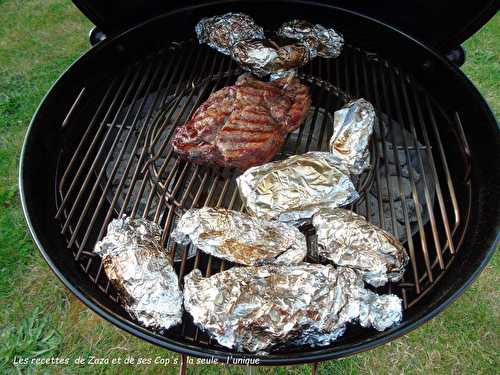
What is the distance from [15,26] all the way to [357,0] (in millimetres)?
3398

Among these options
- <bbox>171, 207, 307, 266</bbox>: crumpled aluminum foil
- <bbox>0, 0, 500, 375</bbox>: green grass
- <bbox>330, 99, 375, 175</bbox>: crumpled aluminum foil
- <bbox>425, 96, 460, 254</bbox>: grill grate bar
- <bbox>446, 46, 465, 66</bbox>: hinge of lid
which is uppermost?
<bbox>446, 46, 465, 66</bbox>: hinge of lid

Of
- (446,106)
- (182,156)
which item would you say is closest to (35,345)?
(182,156)

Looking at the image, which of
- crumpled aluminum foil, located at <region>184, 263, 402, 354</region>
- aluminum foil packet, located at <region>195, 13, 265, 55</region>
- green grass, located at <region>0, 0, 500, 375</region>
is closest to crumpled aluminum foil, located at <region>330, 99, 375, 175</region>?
crumpled aluminum foil, located at <region>184, 263, 402, 354</region>

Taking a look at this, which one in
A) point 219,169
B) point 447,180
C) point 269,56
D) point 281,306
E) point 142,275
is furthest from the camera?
point 269,56

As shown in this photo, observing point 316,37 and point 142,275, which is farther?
point 316,37

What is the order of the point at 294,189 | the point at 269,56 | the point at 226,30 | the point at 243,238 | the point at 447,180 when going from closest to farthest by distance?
the point at 243,238 → the point at 294,189 → the point at 447,180 → the point at 269,56 → the point at 226,30

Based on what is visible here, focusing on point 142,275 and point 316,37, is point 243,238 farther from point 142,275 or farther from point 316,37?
point 316,37

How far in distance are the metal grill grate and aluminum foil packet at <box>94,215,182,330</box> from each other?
10 centimetres

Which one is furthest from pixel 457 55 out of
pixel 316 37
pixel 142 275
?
pixel 142 275

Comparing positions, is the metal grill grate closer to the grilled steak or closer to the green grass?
the grilled steak

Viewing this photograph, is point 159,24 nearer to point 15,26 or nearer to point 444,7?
point 444,7

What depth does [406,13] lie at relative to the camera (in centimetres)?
223

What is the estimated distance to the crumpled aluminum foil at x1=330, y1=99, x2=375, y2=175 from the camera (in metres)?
1.84

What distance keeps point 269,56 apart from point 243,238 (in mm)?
1051
